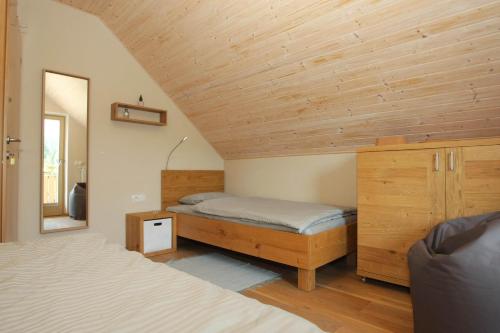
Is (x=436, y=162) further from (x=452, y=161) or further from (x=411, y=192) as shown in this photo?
(x=411, y=192)

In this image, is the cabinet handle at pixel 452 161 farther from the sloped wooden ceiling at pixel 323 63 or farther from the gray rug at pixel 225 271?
the gray rug at pixel 225 271

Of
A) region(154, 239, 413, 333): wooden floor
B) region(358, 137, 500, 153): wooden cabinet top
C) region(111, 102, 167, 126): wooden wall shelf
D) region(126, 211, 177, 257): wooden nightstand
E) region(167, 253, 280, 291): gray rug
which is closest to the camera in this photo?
region(154, 239, 413, 333): wooden floor

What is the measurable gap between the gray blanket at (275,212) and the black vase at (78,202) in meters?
1.10

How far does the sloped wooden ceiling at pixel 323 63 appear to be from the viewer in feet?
5.98

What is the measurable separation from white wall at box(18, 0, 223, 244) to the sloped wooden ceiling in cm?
19

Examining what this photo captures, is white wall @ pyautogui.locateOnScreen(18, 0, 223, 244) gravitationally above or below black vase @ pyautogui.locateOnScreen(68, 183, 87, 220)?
above

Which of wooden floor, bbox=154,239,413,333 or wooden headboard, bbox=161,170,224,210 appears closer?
wooden floor, bbox=154,239,413,333

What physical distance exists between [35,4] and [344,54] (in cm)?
281

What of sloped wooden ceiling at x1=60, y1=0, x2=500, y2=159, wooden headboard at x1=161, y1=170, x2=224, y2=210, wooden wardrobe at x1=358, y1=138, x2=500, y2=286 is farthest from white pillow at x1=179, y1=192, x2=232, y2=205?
wooden wardrobe at x1=358, y1=138, x2=500, y2=286

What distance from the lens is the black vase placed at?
291 cm

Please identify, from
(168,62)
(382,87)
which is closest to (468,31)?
(382,87)

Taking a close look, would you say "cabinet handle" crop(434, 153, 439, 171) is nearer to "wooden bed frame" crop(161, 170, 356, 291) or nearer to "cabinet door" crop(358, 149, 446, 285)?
"cabinet door" crop(358, 149, 446, 285)

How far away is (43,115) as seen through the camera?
2752mm

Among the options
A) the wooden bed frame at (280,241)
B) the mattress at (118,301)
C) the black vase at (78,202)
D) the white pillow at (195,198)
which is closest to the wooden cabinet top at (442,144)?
the wooden bed frame at (280,241)
